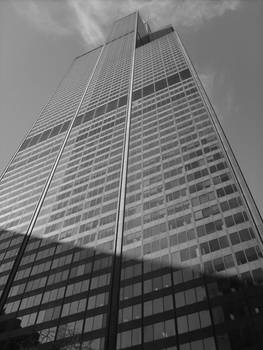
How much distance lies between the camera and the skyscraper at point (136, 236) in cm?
4909

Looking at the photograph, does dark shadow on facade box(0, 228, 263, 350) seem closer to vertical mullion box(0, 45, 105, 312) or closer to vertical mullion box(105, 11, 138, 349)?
vertical mullion box(105, 11, 138, 349)

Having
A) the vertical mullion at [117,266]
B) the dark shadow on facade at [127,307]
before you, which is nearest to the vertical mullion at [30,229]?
the dark shadow on facade at [127,307]

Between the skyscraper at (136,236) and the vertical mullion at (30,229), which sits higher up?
the vertical mullion at (30,229)

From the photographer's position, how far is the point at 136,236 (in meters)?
64.9

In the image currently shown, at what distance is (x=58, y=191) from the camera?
88250mm

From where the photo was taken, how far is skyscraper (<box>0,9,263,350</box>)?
49.1 metres

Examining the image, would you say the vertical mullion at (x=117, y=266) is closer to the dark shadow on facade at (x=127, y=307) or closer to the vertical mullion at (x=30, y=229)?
the dark shadow on facade at (x=127, y=307)

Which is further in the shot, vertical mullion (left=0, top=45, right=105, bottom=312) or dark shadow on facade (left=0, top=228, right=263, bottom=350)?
vertical mullion (left=0, top=45, right=105, bottom=312)

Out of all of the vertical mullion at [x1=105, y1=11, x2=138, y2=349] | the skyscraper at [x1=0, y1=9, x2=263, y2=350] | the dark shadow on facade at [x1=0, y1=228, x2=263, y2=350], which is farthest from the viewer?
the vertical mullion at [x1=105, y1=11, x2=138, y2=349]

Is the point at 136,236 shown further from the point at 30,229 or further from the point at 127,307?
the point at 30,229

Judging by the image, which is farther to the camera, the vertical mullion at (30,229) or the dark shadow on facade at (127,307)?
the vertical mullion at (30,229)

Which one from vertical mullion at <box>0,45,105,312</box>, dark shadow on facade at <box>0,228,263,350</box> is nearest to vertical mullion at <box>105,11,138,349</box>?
dark shadow on facade at <box>0,228,263,350</box>

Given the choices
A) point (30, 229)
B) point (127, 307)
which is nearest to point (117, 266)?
point (127, 307)

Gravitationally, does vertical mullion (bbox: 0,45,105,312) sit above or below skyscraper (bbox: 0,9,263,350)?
above
